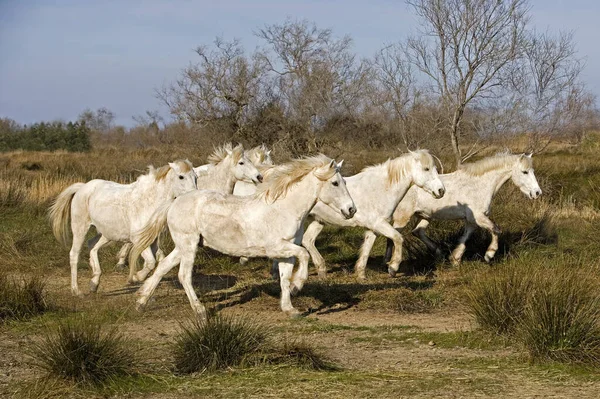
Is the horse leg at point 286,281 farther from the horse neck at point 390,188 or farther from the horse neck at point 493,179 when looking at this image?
the horse neck at point 493,179

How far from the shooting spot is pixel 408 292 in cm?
1080

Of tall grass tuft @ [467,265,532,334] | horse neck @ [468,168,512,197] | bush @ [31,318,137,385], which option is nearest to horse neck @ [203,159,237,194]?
horse neck @ [468,168,512,197]

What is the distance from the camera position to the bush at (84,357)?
21.2 ft

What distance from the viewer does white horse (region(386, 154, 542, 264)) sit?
13969 millimetres

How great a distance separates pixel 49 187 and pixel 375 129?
37.8 feet

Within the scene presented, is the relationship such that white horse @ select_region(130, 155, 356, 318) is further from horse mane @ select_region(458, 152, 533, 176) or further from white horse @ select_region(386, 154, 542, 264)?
horse mane @ select_region(458, 152, 533, 176)

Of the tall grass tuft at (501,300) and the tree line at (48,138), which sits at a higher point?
the tree line at (48,138)

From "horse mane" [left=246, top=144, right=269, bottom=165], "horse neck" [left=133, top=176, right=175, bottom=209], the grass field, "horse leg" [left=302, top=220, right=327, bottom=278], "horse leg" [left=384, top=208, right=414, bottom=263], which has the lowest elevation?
the grass field

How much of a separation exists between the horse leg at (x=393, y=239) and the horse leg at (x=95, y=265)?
3996 mm

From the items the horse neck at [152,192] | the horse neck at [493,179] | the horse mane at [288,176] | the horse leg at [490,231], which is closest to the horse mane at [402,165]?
the horse leg at [490,231]

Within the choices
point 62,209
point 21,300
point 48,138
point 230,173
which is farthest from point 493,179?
point 48,138

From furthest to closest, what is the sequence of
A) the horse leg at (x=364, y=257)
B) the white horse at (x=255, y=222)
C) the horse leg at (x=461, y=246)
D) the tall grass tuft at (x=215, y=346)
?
the horse leg at (x=461, y=246), the horse leg at (x=364, y=257), the white horse at (x=255, y=222), the tall grass tuft at (x=215, y=346)

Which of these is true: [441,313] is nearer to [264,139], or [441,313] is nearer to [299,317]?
[299,317]

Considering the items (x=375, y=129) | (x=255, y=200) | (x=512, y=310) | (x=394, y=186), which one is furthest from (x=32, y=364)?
(x=375, y=129)
